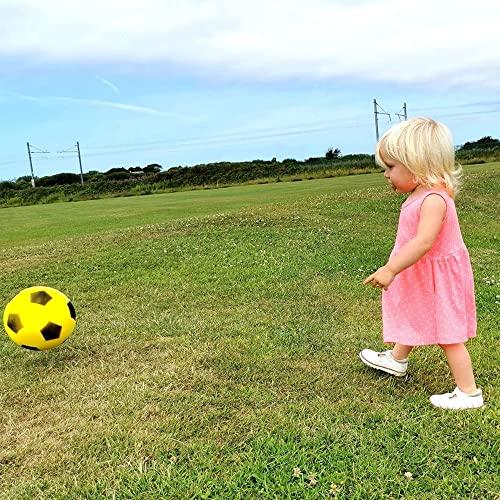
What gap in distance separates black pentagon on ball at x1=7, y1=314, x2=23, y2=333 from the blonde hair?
115 inches

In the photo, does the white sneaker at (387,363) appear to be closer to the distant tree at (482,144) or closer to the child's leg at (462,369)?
the child's leg at (462,369)

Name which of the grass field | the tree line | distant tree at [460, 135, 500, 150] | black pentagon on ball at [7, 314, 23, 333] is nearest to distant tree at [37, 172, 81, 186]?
the tree line

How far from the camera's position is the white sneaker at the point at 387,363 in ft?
11.6

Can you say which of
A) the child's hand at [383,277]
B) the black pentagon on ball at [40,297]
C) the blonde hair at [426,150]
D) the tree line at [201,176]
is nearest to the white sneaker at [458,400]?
the child's hand at [383,277]

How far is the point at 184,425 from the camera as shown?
9.75 feet

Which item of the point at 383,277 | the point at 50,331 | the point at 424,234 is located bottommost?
the point at 50,331

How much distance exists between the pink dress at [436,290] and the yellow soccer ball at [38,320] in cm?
248

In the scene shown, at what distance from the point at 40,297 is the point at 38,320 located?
217 millimetres

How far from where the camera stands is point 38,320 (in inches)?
159

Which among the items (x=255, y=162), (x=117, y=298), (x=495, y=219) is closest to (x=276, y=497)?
(x=117, y=298)

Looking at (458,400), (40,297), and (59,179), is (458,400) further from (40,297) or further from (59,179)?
(59,179)

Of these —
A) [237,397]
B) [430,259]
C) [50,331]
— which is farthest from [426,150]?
[50,331]

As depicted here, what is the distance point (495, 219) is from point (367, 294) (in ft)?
23.1

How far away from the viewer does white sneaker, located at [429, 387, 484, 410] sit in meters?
3.12
